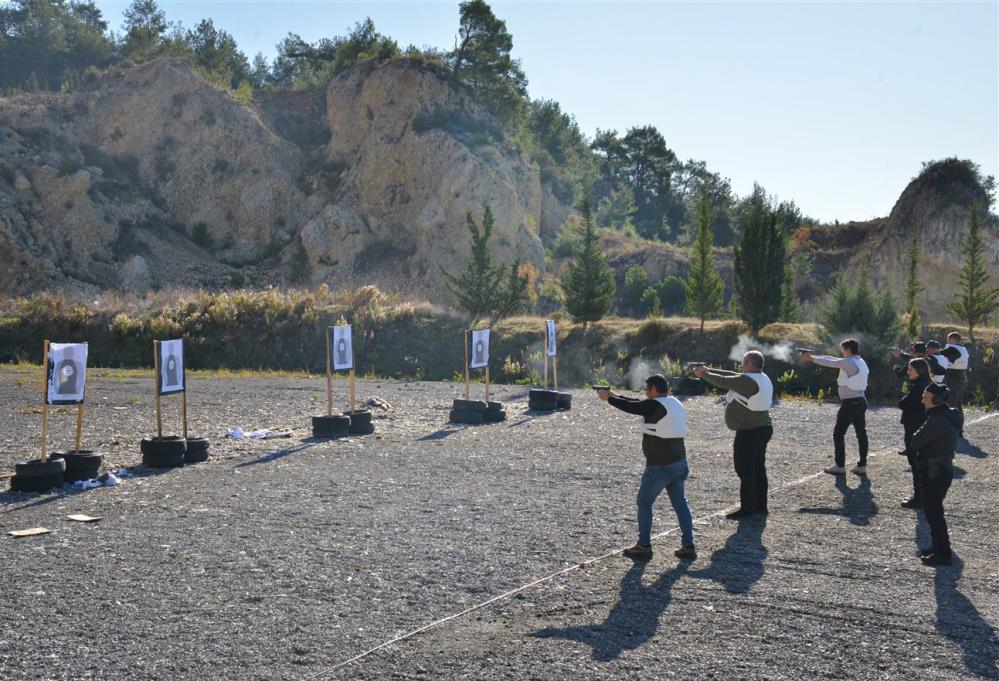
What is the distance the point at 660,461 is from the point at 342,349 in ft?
38.8

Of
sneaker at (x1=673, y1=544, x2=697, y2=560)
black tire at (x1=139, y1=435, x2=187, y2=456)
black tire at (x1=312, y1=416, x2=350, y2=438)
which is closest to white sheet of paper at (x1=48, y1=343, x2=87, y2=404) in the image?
black tire at (x1=139, y1=435, x2=187, y2=456)

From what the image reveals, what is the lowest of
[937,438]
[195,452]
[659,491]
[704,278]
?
[195,452]

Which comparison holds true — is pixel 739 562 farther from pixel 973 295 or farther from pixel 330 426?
pixel 973 295

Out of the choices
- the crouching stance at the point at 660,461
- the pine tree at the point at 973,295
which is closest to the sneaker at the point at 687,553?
the crouching stance at the point at 660,461

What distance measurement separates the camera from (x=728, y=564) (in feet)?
30.7

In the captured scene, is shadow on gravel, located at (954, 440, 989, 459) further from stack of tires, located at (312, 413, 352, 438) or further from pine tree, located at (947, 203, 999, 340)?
pine tree, located at (947, 203, 999, 340)

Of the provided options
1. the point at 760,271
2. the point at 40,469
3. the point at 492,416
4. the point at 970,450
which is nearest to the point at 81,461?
the point at 40,469

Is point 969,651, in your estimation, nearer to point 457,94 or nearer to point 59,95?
point 457,94

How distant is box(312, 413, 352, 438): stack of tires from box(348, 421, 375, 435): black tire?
238 millimetres

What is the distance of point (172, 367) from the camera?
644 inches

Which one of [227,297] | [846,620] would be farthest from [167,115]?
[846,620]

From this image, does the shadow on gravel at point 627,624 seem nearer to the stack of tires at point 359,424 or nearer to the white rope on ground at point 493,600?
the white rope on ground at point 493,600

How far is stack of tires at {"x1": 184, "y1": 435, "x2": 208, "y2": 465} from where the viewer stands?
15.4 meters

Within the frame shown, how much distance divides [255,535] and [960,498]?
8424mm
